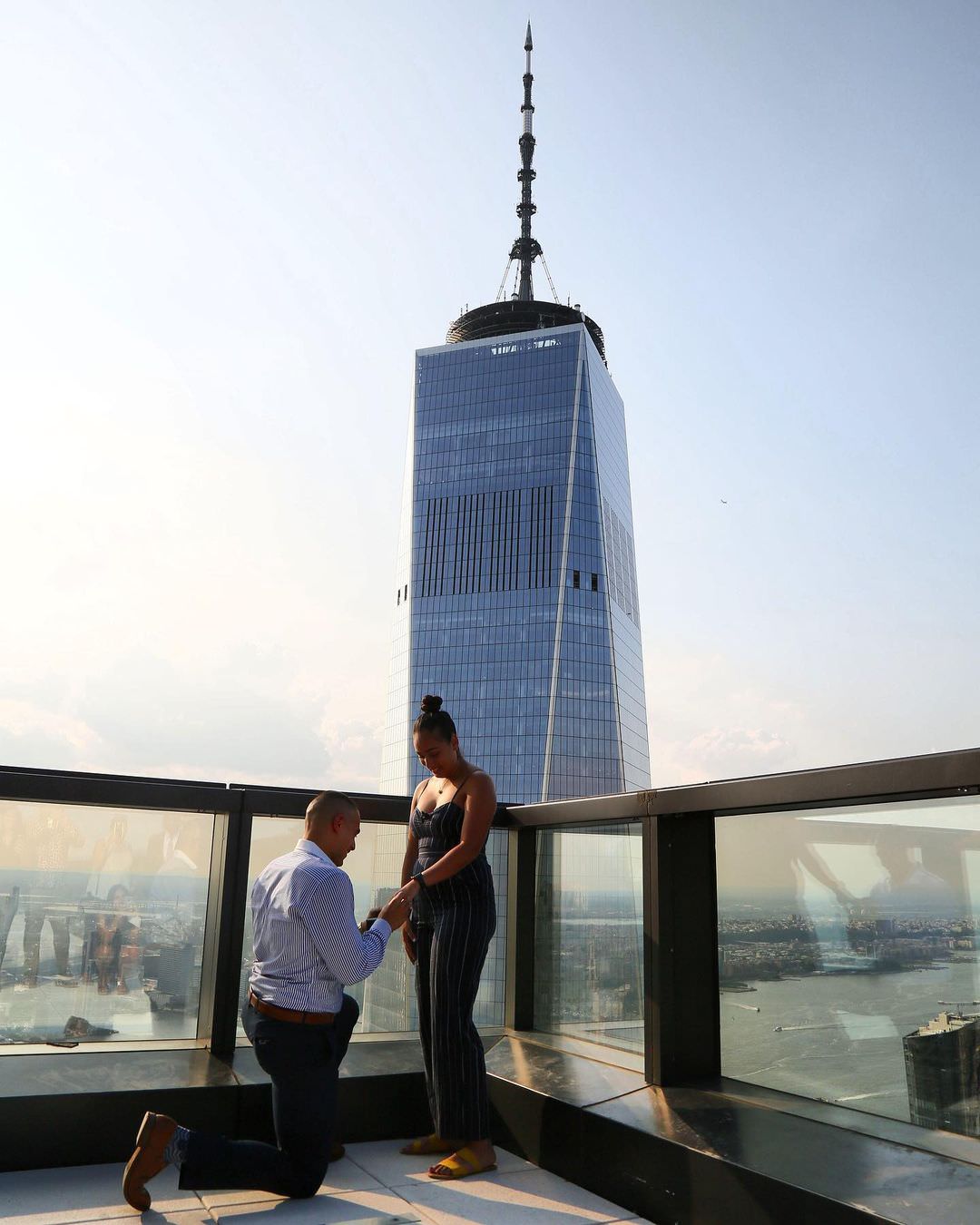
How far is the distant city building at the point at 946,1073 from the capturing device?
231cm

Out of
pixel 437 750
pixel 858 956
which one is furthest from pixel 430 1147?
pixel 858 956

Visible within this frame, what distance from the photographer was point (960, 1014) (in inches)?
92.6

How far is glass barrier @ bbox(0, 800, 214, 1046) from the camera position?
3.25 m

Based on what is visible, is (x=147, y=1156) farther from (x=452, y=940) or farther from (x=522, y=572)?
(x=522, y=572)

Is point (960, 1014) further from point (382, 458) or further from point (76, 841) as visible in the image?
point (382, 458)

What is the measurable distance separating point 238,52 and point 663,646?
73.8 meters

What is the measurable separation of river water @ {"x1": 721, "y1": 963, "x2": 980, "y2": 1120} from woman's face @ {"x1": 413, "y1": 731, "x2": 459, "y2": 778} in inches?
48.2

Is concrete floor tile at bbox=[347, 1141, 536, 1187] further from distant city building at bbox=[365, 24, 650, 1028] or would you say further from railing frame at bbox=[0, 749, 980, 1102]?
distant city building at bbox=[365, 24, 650, 1028]

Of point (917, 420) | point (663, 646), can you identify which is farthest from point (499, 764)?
point (917, 420)

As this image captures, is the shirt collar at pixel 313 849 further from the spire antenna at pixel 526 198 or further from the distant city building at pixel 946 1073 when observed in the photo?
the spire antenna at pixel 526 198

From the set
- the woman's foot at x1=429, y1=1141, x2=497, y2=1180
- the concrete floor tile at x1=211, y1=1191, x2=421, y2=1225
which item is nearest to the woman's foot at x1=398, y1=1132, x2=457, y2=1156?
the woman's foot at x1=429, y1=1141, x2=497, y2=1180

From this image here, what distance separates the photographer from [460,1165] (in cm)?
289

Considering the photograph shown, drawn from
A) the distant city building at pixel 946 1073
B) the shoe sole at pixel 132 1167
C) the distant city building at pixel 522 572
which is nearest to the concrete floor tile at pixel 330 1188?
the shoe sole at pixel 132 1167

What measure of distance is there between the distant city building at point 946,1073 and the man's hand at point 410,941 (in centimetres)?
156
